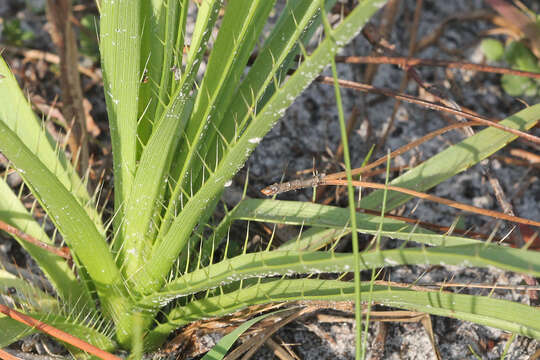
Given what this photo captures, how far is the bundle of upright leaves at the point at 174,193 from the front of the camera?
745 millimetres

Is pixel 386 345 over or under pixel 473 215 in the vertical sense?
under

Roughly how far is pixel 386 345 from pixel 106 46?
0.83 meters

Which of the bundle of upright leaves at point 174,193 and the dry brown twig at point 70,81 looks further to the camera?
the dry brown twig at point 70,81

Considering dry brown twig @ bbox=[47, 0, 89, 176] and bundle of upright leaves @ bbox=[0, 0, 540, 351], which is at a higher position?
dry brown twig @ bbox=[47, 0, 89, 176]

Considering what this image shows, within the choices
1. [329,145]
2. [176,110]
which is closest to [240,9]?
[176,110]

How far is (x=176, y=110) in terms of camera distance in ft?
2.50

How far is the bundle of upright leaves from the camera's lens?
0.75m

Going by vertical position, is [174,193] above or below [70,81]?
below

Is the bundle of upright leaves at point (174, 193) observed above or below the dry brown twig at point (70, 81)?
below

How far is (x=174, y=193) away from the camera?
83 cm

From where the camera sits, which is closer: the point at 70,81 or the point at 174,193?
the point at 174,193

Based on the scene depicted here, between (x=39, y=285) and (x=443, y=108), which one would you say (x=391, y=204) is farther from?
(x=39, y=285)

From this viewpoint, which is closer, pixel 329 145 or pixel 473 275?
pixel 473 275

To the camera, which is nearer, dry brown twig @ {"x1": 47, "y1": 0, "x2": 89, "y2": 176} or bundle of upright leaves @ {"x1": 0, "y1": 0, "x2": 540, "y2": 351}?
bundle of upright leaves @ {"x1": 0, "y1": 0, "x2": 540, "y2": 351}
